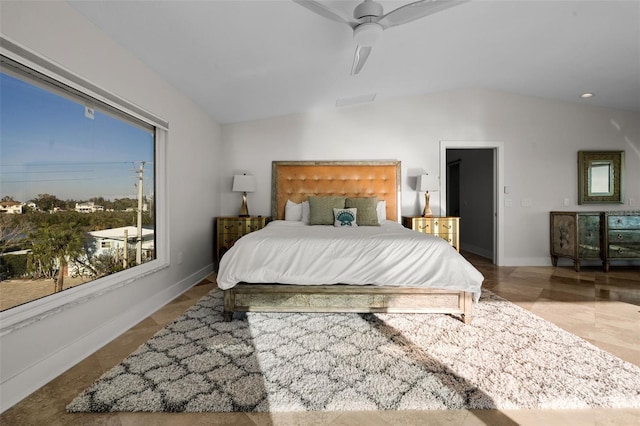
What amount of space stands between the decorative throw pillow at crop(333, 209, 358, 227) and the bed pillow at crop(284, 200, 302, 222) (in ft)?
2.37

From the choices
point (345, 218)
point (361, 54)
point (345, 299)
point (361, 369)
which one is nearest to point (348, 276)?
point (345, 299)

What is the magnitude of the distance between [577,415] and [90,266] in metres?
3.06

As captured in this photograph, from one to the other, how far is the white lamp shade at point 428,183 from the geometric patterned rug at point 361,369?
7.31 ft

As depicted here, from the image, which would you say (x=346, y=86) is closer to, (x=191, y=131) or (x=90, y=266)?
(x=191, y=131)

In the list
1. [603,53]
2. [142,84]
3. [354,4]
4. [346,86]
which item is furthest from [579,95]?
[142,84]

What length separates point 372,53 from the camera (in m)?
3.04

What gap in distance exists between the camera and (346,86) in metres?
3.78

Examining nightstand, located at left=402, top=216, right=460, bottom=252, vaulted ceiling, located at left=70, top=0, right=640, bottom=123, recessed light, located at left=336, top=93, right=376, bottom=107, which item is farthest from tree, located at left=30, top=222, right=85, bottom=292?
nightstand, located at left=402, top=216, right=460, bottom=252

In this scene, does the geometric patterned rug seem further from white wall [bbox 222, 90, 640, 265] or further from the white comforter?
white wall [bbox 222, 90, 640, 265]

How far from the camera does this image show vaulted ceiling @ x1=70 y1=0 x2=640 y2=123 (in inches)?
85.1

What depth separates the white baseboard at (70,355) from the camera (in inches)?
57.7

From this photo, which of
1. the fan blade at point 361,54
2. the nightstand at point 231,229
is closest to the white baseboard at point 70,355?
the nightstand at point 231,229

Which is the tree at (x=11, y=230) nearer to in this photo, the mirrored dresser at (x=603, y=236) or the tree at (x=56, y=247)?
the tree at (x=56, y=247)

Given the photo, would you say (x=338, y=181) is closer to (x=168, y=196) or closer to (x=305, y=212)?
(x=305, y=212)
